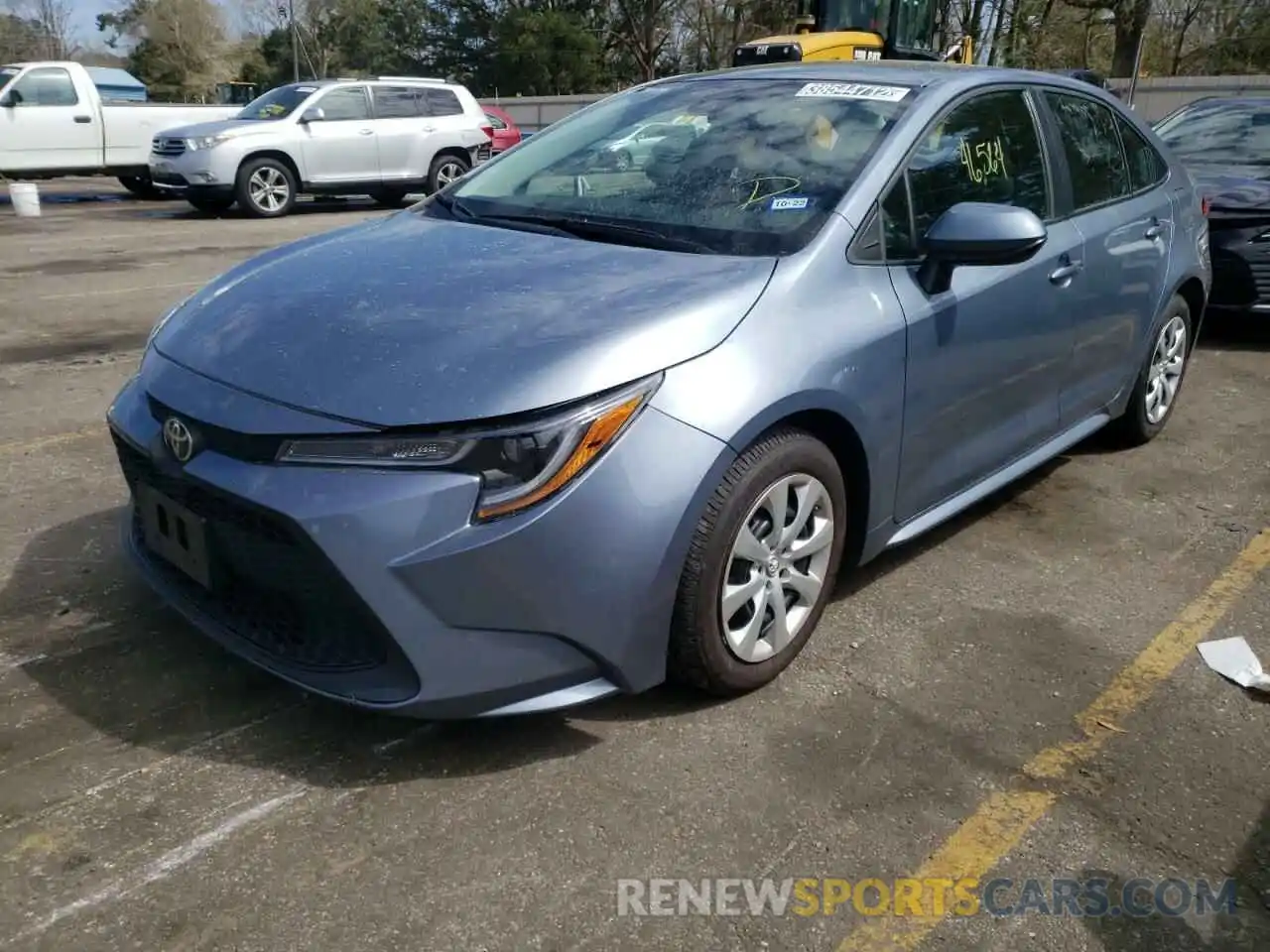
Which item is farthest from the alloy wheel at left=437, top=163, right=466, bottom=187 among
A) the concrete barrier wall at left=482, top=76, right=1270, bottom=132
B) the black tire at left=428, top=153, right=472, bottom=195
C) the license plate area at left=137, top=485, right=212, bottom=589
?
the license plate area at left=137, top=485, right=212, bottom=589

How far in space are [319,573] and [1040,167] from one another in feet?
9.53

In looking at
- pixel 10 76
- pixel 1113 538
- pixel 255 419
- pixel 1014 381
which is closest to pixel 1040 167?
pixel 1014 381

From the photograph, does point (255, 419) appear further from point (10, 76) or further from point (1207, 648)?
point (10, 76)

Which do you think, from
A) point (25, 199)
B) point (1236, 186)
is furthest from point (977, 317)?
point (25, 199)

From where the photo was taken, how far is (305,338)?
8.66 feet

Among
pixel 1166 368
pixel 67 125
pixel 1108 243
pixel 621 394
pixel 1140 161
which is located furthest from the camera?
pixel 67 125

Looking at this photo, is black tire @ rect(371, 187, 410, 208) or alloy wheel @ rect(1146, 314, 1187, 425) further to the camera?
black tire @ rect(371, 187, 410, 208)

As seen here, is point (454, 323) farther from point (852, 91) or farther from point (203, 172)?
point (203, 172)

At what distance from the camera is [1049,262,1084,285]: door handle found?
3.75 meters

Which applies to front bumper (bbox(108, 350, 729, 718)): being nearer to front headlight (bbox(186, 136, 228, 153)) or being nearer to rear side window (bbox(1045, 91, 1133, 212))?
rear side window (bbox(1045, 91, 1133, 212))

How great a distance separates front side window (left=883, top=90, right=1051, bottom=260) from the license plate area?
78.5 inches

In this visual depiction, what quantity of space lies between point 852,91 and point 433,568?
85.5 inches

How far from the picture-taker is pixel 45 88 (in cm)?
1526

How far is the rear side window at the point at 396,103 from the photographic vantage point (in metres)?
15.1
